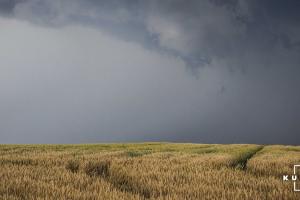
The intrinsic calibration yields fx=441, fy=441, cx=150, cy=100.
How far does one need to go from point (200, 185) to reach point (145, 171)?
255cm

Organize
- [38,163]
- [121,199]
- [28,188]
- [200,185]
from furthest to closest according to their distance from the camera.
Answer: [38,163], [200,185], [28,188], [121,199]

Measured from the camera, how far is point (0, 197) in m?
6.93

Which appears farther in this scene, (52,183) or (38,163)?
Result: (38,163)

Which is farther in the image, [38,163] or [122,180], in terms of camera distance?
[38,163]

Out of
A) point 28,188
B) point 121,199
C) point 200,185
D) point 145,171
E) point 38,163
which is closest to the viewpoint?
point 121,199

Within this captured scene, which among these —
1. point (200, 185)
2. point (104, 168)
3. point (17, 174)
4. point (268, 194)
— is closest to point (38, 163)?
point (104, 168)

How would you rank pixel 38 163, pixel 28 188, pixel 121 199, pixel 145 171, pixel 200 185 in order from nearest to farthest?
pixel 121 199 → pixel 28 188 → pixel 200 185 → pixel 145 171 → pixel 38 163

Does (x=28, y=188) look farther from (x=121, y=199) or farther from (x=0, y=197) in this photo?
(x=121, y=199)

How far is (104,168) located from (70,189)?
4326 millimetres

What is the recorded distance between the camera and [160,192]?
7945 millimetres

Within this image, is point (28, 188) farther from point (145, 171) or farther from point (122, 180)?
point (145, 171)

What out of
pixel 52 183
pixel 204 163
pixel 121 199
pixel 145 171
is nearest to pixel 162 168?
pixel 145 171

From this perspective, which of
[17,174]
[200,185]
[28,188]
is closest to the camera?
[28,188]

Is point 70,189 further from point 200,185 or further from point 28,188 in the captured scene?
point 200,185
